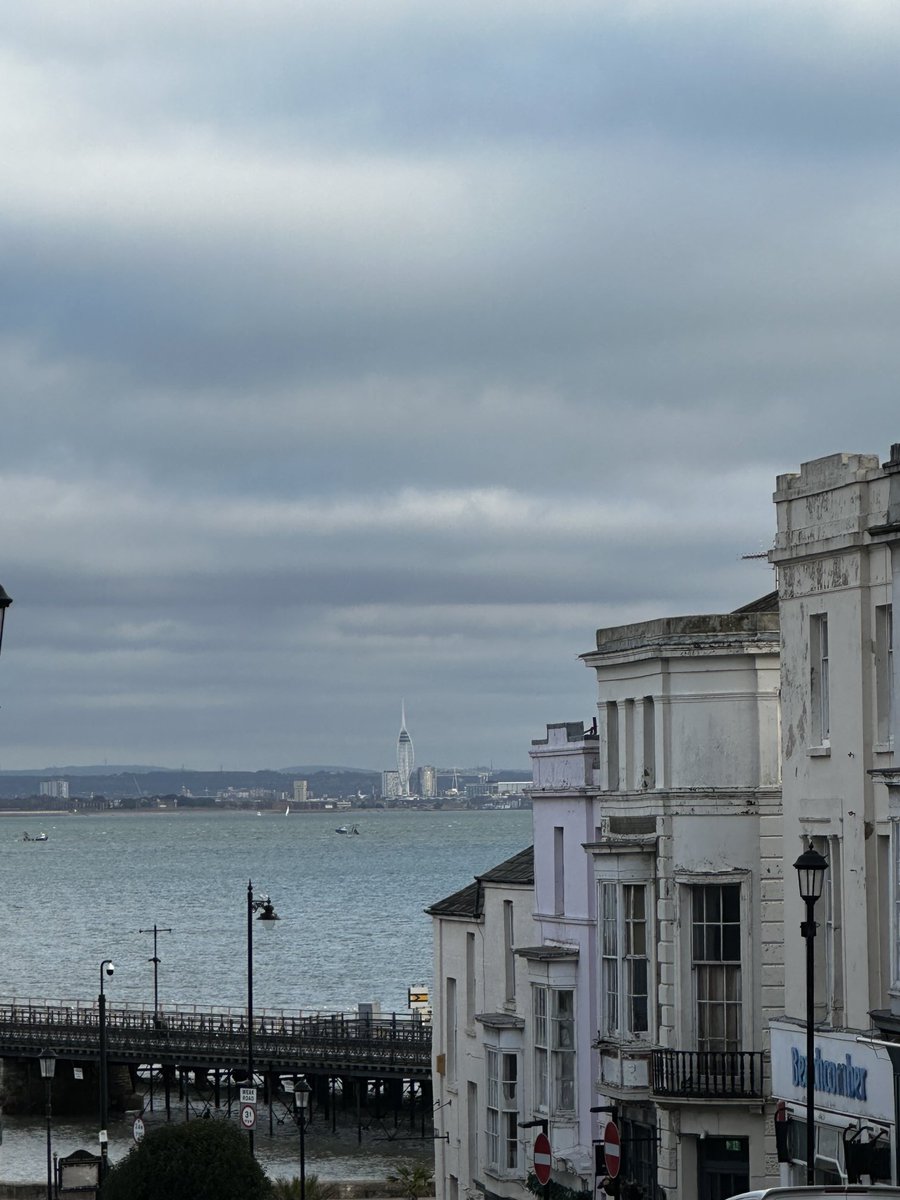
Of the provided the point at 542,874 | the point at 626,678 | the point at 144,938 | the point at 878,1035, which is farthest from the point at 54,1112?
the point at 144,938

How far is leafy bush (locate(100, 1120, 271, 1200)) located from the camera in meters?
35.4

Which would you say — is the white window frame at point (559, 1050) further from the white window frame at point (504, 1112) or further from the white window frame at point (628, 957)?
the white window frame at point (628, 957)

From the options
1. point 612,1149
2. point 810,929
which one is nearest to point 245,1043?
point 612,1149

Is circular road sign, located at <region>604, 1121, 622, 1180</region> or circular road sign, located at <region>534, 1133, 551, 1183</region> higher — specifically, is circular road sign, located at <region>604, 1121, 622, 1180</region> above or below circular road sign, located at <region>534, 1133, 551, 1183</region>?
above

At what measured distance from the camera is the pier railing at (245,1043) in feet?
255

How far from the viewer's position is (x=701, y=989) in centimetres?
3234

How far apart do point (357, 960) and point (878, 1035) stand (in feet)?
446

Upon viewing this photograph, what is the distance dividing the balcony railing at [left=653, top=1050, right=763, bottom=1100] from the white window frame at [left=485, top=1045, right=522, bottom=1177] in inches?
313

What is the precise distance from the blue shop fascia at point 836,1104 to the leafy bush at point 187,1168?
1049 centimetres

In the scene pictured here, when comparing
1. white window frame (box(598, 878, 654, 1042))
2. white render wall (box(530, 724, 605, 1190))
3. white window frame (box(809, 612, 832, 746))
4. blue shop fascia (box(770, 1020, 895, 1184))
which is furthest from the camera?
white render wall (box(530, 724, 605, 1190))

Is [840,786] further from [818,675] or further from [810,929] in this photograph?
[810,929]

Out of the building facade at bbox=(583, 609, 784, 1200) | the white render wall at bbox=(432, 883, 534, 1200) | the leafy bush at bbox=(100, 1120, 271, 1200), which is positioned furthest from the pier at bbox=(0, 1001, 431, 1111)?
the building facade at bbox=(583, 609, 784, 1200)

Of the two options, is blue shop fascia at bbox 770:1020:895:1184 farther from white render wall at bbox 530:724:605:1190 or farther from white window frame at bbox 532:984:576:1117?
white window frame at bbox 532:984:576:1117

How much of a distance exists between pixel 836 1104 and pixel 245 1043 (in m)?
56.5
